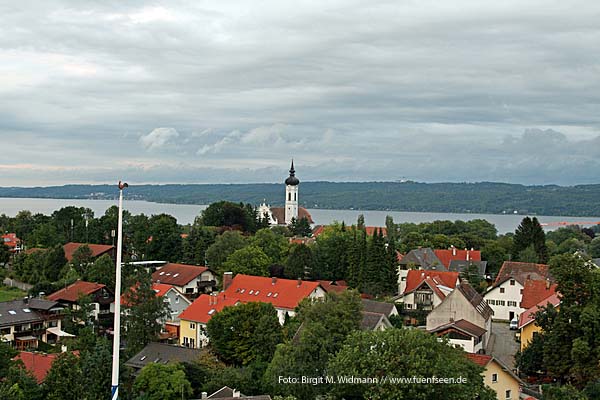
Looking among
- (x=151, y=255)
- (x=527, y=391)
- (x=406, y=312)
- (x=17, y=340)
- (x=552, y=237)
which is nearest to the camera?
(x=527, y=391)

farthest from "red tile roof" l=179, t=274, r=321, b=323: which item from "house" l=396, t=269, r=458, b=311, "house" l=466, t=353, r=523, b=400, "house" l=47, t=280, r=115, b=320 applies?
"house" l=466, t=353, r=523, b=400

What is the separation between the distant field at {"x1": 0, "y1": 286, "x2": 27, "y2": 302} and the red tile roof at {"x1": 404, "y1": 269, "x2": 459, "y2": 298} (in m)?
27.9

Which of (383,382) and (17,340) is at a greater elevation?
(383,382)

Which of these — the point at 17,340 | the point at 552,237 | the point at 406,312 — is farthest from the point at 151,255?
the point at 552,237

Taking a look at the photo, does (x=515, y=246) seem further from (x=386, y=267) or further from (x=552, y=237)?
(x=552, y=237)

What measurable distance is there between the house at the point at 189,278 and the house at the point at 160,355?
650 inches

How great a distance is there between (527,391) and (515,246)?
34190mm

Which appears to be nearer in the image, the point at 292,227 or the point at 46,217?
the point at 46,217

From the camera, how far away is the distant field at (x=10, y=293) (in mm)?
48594

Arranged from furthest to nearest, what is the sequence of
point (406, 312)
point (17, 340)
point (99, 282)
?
1. point (99, 282)
2. point (406, 312)
3. point (17, 340)

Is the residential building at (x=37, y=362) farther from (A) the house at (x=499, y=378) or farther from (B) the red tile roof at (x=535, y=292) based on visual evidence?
(B) the red tile roof at (x=535, y=292)

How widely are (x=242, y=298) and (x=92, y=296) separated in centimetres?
Answer: 934

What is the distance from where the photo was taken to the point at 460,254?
58812mm

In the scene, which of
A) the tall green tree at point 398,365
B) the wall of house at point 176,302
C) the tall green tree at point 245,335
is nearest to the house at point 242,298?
the wall of house at point 176,302
